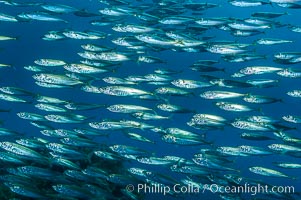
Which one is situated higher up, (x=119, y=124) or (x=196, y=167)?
(x=119, y=124)

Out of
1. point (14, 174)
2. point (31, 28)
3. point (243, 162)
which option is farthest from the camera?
point (243, 162)

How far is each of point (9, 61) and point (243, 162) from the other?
46.6 feet

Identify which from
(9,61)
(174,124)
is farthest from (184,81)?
(9,61)

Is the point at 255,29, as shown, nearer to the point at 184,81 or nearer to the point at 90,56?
the point at 184,81

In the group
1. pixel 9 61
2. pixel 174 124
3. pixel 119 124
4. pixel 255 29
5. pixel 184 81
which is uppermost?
pixel 255 29

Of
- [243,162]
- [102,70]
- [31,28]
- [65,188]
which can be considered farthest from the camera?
[243,162]

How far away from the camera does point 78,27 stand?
71.3 feet

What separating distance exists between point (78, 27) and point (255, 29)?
582 inches

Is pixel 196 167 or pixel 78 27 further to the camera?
pixel 78 27

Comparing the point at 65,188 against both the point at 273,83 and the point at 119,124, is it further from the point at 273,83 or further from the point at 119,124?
the point at 273,83

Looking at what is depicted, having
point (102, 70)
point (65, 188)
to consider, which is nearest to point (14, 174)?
point (65, 188)

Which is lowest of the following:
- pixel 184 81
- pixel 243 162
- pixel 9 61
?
pixel 243 162

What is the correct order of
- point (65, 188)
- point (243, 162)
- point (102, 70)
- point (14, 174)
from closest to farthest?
point (65, 188) → point (14, 174) → point (102, 70) → point (243, 162)

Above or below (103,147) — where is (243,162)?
below
